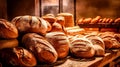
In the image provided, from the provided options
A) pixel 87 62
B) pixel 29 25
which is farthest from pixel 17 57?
pixel 87 62

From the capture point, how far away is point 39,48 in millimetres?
2221

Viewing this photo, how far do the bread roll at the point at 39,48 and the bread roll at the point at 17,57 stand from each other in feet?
0.35

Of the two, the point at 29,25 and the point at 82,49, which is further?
the point at 82,49

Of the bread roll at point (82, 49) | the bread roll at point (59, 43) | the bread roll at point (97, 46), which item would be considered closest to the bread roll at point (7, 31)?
the bread roll at point (59, 43)

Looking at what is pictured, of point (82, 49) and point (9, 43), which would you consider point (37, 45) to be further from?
point (82, 49)

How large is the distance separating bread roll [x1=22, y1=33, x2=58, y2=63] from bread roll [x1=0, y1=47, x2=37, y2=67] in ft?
0.35

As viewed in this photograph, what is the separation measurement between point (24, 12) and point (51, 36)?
12.9 feet

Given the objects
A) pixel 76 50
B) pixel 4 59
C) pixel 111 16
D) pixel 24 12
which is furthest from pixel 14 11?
pixel 4 59

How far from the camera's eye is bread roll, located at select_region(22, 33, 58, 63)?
221cm

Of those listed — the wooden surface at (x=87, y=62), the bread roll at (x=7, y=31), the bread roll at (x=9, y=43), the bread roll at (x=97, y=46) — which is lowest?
the wooden surface at (x=87, y=62)

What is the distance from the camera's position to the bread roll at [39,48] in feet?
7.25

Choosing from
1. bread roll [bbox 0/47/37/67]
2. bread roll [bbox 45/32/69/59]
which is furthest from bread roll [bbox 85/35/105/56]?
bread roll [bbox 0/47/37/67]

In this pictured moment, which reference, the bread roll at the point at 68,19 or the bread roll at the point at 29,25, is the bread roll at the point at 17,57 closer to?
the bread roll at the point at 29,25

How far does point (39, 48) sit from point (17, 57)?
278 mm
